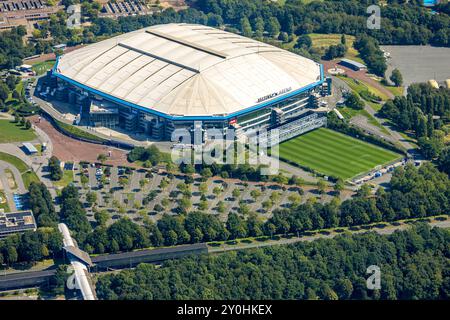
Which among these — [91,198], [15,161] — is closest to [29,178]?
[15,161]

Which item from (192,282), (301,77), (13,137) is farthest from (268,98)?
(192,282)

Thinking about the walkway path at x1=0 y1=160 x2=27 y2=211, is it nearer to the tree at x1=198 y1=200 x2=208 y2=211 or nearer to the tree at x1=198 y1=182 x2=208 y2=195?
the tree at x1=198 y1=182 x2=208 y2=195

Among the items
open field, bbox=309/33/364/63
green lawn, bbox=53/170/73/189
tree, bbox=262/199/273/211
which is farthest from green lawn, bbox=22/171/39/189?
open field, bbox=309/33/364/63

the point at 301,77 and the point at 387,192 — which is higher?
the point at 301,77

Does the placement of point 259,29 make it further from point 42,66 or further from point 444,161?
point 444,161

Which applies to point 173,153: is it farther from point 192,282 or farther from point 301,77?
point 192,282

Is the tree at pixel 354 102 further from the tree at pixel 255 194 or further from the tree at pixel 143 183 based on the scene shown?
the tree at pixel 143 183

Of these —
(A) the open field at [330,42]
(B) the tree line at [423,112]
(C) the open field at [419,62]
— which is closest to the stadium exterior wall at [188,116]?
(B) the tree line at [423,112]
